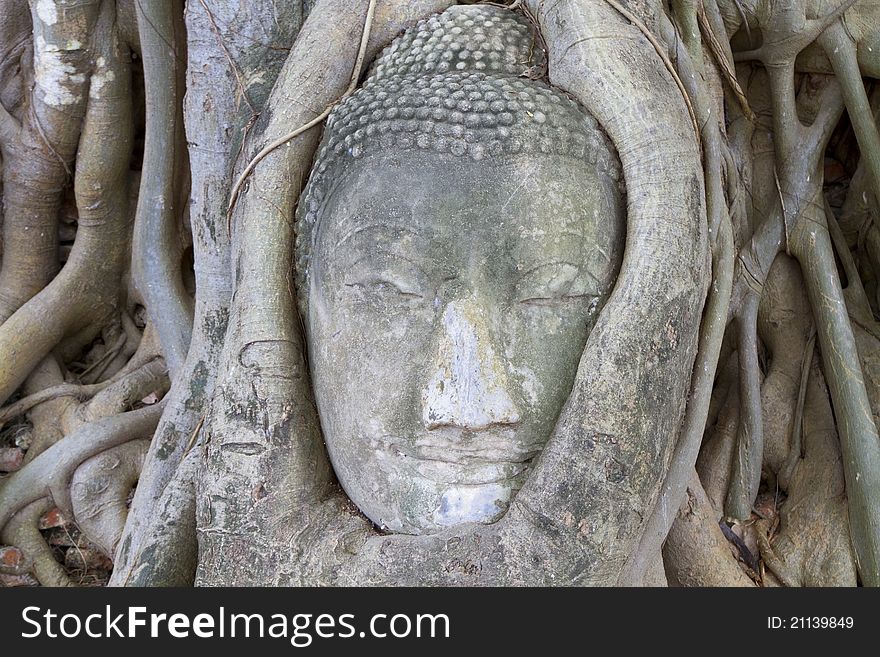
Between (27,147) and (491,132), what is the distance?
62.8 inches

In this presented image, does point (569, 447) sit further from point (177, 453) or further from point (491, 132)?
point (177, 453)

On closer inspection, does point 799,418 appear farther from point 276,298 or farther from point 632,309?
point 276,298

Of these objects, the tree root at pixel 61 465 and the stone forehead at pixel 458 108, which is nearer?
the stone forehead at pixel 458 108

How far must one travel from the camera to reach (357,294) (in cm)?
140

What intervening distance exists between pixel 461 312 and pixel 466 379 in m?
0.10

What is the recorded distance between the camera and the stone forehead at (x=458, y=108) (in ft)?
4.49

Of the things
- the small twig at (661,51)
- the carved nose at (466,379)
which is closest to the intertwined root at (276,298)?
the small twig at (661,51)

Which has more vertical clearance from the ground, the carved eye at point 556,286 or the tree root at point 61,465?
the carved eye at point 556,286

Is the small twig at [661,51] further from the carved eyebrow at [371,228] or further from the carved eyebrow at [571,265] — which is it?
the carved eyebrow at [371,228]

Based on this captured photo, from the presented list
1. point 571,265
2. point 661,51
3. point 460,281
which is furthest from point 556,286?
point 661,51

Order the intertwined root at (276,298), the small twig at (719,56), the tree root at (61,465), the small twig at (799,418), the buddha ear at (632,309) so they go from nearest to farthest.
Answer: the buddha ear at (632,309) → the intertwined root at (276,298) → the small twig at (719,56) → the small twig at (799,418) → the tree root at (61,465)

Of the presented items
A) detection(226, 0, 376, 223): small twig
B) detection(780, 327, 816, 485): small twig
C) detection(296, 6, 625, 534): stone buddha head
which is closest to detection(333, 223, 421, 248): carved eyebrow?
detection(296, 6, 625, 534): stone buddha head

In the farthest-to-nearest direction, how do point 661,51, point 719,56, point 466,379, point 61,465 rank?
point 61,465, point 719,56, point 661,51, point 466,379

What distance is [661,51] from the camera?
150 centimetres
